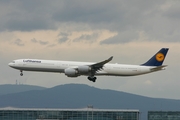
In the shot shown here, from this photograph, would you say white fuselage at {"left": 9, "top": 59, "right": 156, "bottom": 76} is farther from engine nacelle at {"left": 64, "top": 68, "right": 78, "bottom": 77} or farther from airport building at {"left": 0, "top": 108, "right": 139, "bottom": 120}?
airport building at {"left": 0, "top": 108, "right": 139, "bottom": 120}

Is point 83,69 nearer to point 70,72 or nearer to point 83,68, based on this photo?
point 83,68

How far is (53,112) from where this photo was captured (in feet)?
431

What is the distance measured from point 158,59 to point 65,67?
2259 centimetres

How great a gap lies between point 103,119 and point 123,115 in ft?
16.0

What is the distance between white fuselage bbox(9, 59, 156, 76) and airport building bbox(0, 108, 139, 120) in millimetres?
13704

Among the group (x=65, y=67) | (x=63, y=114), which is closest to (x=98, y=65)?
(x=65, y=67)

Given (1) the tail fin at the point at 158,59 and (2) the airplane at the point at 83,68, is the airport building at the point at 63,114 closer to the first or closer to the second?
(2) the airplane at the point at 83,68

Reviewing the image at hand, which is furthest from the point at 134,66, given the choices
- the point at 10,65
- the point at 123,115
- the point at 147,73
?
the point at 10,65

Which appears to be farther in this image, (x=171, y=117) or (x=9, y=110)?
(x=171, y=117)

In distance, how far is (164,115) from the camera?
146 m

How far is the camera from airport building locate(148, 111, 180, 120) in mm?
145137

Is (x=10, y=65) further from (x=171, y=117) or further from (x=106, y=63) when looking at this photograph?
(x=171, y=117)

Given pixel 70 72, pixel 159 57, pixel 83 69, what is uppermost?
pixel 159 57

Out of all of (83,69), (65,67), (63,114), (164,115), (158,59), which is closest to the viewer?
(83,69)
